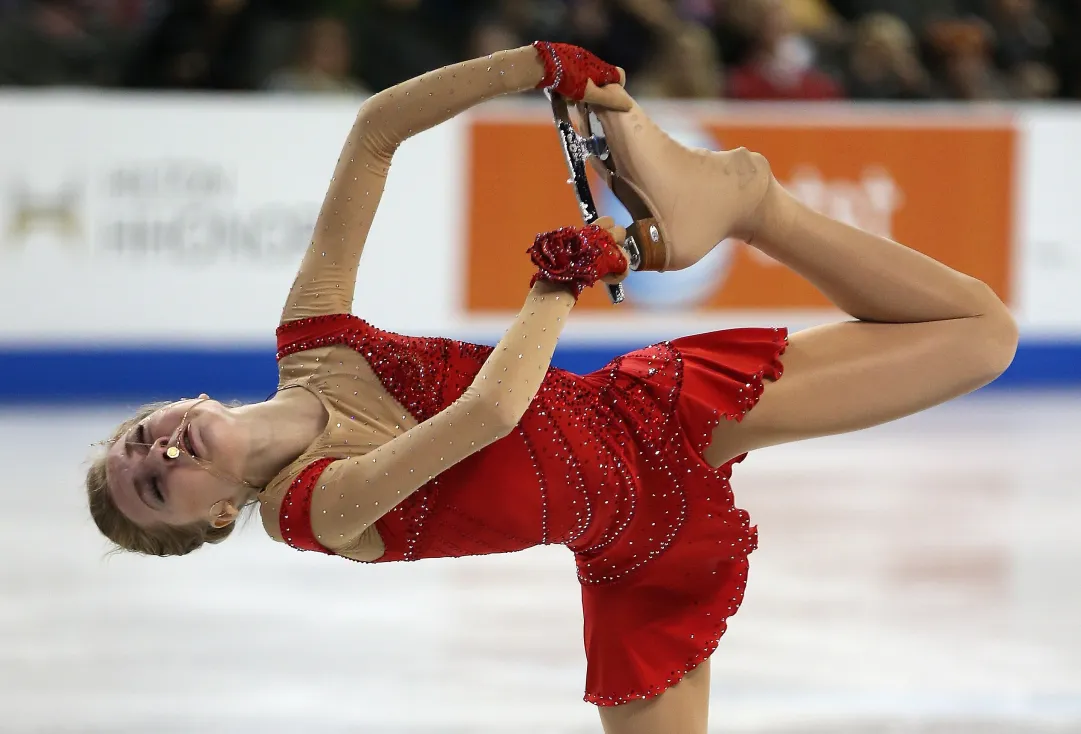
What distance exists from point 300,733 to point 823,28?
5436 mm

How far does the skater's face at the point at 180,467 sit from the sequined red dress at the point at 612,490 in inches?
4.9

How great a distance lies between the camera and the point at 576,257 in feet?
7.32

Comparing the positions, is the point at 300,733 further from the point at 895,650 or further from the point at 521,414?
the point at 895,650

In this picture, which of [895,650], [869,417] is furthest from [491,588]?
[869,417]

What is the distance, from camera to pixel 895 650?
358 centimetres

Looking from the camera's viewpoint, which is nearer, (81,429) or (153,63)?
(81,429)

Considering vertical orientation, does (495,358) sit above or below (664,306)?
below

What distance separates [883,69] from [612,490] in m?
5.16

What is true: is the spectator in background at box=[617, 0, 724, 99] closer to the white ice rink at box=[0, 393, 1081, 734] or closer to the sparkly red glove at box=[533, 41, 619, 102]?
the white ice rink at box=[0, 393, 1081, 734]

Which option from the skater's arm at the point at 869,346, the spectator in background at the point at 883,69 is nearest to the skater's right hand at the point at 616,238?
the skater's arm at the point at 869,346

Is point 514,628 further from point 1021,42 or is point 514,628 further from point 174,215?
point 1021,42

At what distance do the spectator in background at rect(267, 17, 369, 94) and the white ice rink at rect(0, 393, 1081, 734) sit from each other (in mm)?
1993

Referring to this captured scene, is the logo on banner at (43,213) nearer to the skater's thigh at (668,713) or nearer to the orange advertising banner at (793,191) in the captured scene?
the orange advertising banner at (793,191)

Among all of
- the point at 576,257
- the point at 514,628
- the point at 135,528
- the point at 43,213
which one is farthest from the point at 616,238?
the point at 43,213
